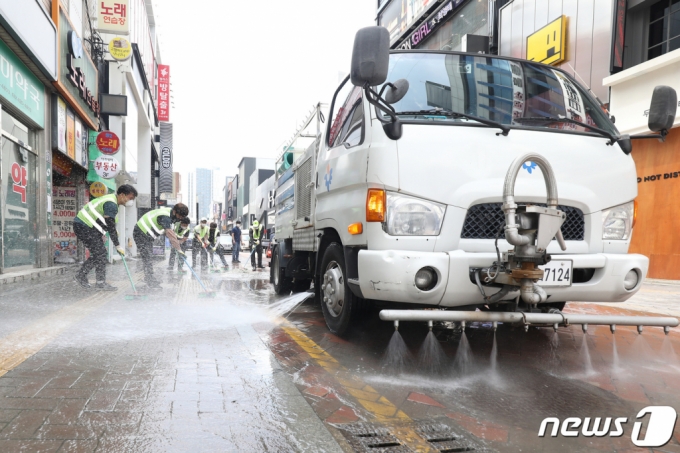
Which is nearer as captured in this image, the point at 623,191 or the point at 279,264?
the point at 623,191

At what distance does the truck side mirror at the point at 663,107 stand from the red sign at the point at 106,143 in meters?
17.3

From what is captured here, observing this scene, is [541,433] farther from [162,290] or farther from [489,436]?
[162,290]

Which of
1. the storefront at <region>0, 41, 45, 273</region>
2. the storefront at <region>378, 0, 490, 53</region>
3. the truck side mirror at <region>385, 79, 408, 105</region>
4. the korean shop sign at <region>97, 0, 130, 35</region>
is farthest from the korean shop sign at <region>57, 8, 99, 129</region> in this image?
the storefront at <region>378, 0, 490, 53</region>

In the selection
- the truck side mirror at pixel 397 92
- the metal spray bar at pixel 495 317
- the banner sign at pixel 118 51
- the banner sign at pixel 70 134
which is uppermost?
the banner sign at pixel 118 51

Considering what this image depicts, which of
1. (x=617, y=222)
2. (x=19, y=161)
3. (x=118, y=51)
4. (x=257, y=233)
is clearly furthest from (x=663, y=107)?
(x=118, y=51)

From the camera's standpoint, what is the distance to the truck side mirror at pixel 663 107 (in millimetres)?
4027

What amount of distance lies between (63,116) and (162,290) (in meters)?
7.94

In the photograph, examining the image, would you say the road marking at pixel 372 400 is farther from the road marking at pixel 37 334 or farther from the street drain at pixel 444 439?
the road marking at pixel 37 334

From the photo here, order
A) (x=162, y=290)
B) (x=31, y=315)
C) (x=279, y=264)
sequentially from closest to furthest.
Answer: (x=31, y=315)
(x=279, y=264)
(x=162, y=290)

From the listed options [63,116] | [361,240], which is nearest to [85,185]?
[63,116]

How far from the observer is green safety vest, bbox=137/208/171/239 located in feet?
30.6

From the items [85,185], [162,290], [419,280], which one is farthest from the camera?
[85,185]

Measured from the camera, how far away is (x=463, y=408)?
2756 millimetres

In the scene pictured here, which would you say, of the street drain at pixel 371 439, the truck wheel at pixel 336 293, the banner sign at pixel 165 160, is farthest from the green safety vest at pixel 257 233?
the banner sign at pixel 165 160
